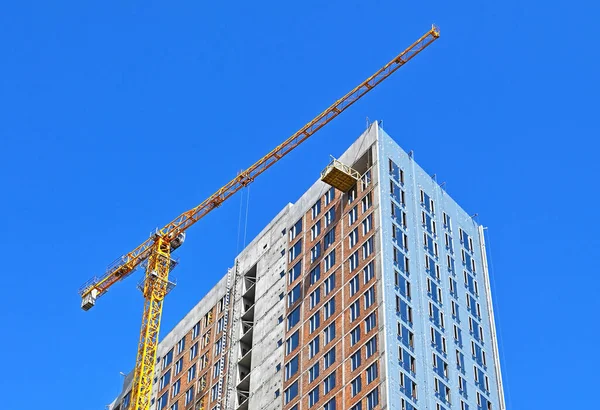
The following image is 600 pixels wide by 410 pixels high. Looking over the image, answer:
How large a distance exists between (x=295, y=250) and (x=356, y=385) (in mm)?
28223

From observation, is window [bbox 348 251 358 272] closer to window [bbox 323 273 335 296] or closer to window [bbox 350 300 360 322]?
window [bbox 323 273 335 296]

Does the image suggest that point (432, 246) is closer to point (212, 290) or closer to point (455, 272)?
point (455, 272)

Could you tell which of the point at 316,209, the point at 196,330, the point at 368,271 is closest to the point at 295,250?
the point at 316,209

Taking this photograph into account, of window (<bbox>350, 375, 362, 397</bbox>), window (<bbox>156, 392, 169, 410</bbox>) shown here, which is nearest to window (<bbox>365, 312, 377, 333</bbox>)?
window (<bbox>350, 375, 362, 397</bbox>)

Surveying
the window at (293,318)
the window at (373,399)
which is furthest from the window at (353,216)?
the window at (373,399)

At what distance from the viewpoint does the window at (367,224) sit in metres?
132

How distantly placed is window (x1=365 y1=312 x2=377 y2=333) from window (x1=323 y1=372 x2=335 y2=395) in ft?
20.7

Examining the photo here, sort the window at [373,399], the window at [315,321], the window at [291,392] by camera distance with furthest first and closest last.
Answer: the window at [315,321], the window at [291,392], the window at [373,399]

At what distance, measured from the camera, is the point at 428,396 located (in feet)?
400

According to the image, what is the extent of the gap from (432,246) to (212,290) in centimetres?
3842

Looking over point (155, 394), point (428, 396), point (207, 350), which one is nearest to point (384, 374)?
point (428, 396)

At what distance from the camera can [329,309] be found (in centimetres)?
13262

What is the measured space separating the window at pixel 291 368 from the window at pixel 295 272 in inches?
461

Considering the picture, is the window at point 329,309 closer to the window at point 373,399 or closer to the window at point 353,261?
the window at point 353,261
